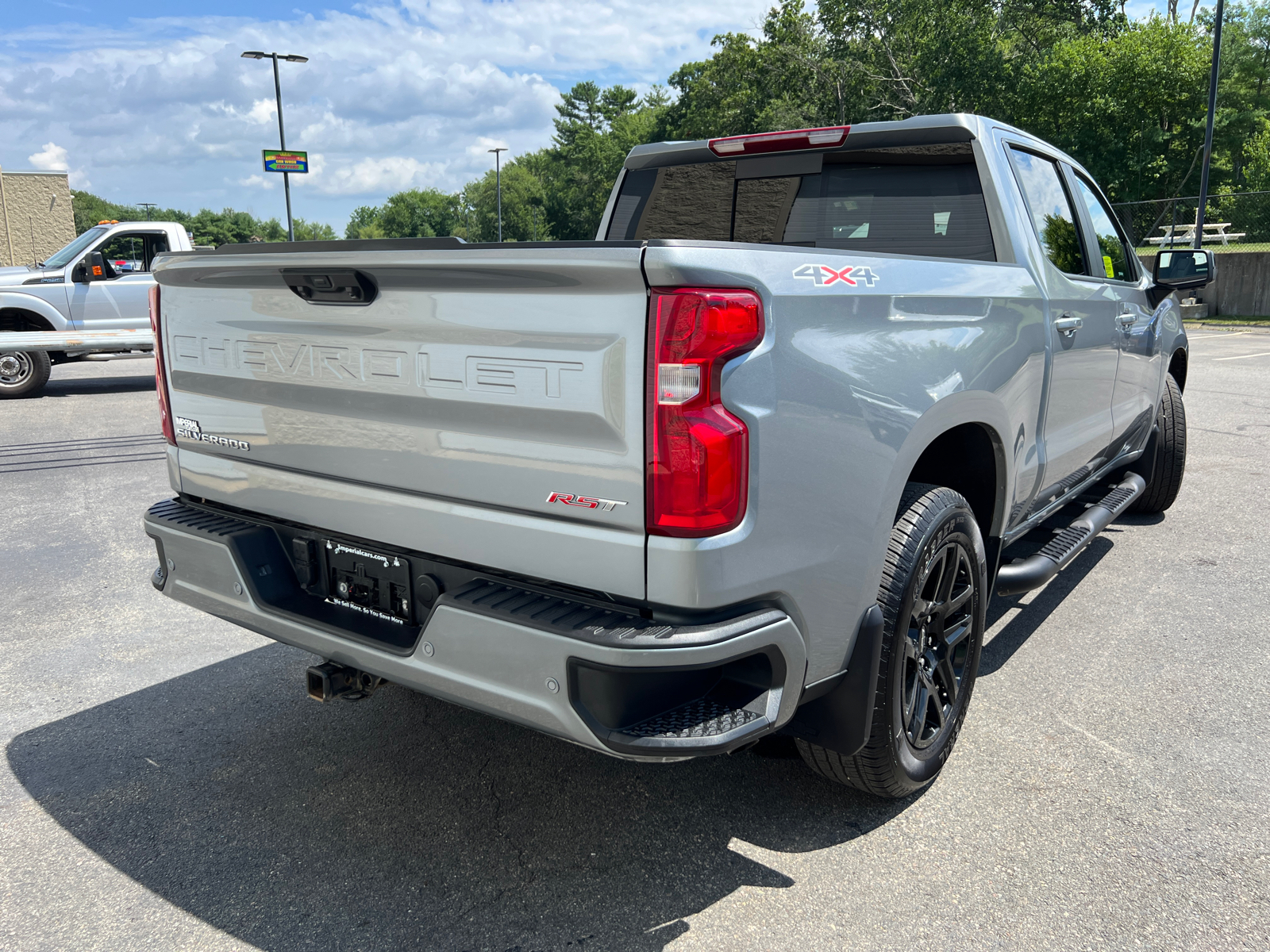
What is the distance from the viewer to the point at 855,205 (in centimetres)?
378

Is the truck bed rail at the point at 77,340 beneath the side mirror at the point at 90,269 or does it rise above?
beneath

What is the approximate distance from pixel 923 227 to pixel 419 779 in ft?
8.79

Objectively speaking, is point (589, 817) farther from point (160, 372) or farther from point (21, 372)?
point (21, 372)

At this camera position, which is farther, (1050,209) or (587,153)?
(587,153)

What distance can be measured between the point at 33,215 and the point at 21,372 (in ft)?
115

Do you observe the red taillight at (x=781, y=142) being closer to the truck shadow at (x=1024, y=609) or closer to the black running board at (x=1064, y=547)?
the black running board at (x=1064, y=547)

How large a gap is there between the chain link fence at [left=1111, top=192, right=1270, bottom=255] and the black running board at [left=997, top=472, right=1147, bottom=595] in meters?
24.3

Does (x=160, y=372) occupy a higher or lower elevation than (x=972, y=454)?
higher

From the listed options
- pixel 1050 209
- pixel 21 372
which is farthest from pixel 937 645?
pixel 21 372

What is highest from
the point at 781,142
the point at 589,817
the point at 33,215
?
the point at 33,215

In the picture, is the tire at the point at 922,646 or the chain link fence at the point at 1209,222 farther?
the chain link fence at the point at 1209,222

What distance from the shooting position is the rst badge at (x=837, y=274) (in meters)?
2.23

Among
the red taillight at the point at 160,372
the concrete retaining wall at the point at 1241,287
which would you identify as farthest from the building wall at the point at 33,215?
the red taillight at the point at 160,372

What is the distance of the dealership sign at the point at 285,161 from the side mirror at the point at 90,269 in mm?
15574
